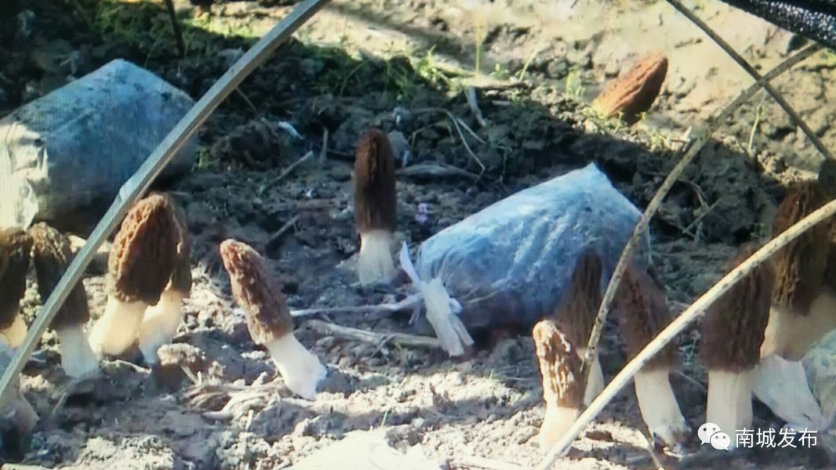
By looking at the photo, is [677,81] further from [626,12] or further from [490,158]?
[490,158]

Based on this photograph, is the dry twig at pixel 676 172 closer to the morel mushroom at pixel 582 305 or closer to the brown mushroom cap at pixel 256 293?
the morel mushroom at pixel 582 305

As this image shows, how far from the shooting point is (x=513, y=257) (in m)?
2.38

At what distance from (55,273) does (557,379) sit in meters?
0.94

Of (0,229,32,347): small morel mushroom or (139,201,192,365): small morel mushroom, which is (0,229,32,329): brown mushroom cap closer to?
(0,229,32,347): small morel mushroom

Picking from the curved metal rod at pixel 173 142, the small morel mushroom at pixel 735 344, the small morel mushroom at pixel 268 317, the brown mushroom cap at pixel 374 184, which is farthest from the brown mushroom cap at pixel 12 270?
the small morel mushroom at pixel 735 344

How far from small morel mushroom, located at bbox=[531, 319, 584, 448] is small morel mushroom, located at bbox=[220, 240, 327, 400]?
452 mm

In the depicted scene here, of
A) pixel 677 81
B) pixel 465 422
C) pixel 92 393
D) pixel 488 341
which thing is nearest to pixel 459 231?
pixel 488 341

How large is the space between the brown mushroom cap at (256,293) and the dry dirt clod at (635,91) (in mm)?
1565

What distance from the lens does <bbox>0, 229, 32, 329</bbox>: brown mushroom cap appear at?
6.94ft

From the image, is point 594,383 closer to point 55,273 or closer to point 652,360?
point 652,360

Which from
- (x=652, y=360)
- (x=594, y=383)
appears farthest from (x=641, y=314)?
(x=594, y=383)

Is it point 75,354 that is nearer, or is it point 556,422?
point 556,422

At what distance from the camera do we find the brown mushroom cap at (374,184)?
2.52 m

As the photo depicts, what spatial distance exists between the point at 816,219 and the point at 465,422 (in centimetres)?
85
